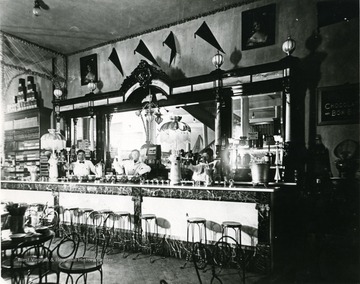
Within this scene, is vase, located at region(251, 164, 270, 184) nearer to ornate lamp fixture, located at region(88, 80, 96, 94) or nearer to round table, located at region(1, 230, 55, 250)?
round table, located at region(1, 230, 55, 250)

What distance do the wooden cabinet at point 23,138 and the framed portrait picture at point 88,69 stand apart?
5.27 feet

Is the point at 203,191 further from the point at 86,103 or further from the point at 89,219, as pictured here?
the point at 86,103

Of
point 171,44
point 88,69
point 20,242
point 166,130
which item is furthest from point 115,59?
point 20,242

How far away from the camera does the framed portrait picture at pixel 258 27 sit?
6.32m

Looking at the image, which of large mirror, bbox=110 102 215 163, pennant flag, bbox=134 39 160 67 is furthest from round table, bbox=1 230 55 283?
pennant flag, bbox=134 39 160 67

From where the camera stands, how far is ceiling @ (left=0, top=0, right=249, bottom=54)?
675 centimetres

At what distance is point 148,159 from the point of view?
6840mm

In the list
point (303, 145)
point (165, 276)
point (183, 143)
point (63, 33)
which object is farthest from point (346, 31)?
point (63, 33)

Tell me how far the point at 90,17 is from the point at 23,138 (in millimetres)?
4848

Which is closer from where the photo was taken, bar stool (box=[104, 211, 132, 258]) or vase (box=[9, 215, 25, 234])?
vase (box=[9, 215, 25, 234])

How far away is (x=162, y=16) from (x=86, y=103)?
3.09 m

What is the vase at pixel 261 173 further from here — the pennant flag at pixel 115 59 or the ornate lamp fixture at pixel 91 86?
the ornate lamp fixture at pixel 91 86

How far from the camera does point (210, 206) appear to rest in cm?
478

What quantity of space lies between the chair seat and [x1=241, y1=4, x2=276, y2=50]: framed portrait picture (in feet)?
17.2
